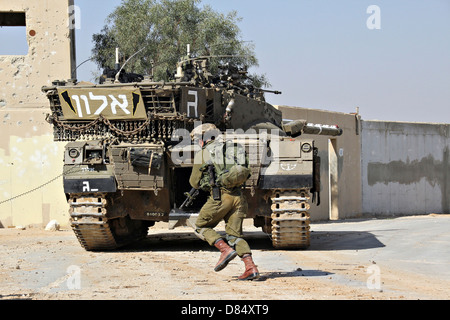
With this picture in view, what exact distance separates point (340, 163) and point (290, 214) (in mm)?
10606

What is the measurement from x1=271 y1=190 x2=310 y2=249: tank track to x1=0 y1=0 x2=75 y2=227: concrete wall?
8.03m

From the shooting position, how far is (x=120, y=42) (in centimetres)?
2631

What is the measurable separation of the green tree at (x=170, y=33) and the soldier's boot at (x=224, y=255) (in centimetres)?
1773

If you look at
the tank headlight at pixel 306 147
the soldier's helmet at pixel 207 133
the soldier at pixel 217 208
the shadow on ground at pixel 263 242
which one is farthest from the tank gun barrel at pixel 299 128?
the soldier at pixel 217 208

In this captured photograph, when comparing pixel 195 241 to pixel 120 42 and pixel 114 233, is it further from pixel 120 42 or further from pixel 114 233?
pixel 120 42

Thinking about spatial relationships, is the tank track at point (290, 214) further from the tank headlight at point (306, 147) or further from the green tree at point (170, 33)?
the green tree at point (170, 33)

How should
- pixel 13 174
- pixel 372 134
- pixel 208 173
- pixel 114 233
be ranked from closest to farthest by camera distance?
pixel 208 173, pixel 114 233, pixel 13 174, pixel 372 134

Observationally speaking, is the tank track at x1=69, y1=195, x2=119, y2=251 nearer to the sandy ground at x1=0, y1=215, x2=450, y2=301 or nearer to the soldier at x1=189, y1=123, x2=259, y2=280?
the sandy ground at x1=0, y1=215, x2=450, y2=301

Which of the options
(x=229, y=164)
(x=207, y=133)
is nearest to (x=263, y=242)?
(x=207, y=133)

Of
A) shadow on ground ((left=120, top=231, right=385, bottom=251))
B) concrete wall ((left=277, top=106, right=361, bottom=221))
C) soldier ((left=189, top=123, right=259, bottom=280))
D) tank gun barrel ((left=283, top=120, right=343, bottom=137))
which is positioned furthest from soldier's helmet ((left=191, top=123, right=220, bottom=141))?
concrete wall ((left=277, top=106, right=361, bottom=221))

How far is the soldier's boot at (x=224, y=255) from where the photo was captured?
7762 millimetres

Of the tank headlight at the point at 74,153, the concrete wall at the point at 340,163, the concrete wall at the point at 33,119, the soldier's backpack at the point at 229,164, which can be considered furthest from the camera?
the concrete wall at the point at 340,163
